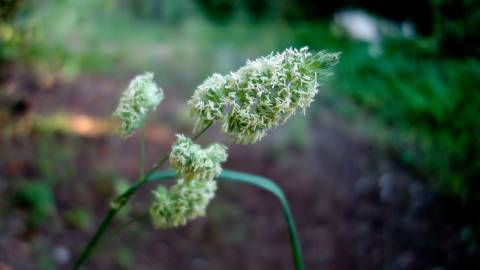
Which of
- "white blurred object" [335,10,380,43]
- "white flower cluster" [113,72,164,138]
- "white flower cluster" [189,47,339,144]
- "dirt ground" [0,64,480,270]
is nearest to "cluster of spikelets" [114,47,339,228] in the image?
"white flower cluster" [189,47,339,144]

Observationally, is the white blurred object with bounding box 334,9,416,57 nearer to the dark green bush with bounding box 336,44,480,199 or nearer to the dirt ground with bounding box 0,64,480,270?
the dark green bush with bounding box 336,44,480,199

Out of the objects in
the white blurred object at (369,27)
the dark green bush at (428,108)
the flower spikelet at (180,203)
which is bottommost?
the flower spikelet at (180,203)

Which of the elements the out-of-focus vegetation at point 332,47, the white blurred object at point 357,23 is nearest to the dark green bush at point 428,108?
the out-of-focus vegetation at point 332,47

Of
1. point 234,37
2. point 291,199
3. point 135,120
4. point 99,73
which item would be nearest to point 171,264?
point 291,199

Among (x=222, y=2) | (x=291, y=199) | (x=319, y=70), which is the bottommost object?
(x=319, y=70)

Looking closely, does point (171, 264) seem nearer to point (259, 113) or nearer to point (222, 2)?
point (259, 113)

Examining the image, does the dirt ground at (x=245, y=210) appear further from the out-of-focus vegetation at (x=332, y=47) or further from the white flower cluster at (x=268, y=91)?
the white flower cluster at (x=268, y=91)
